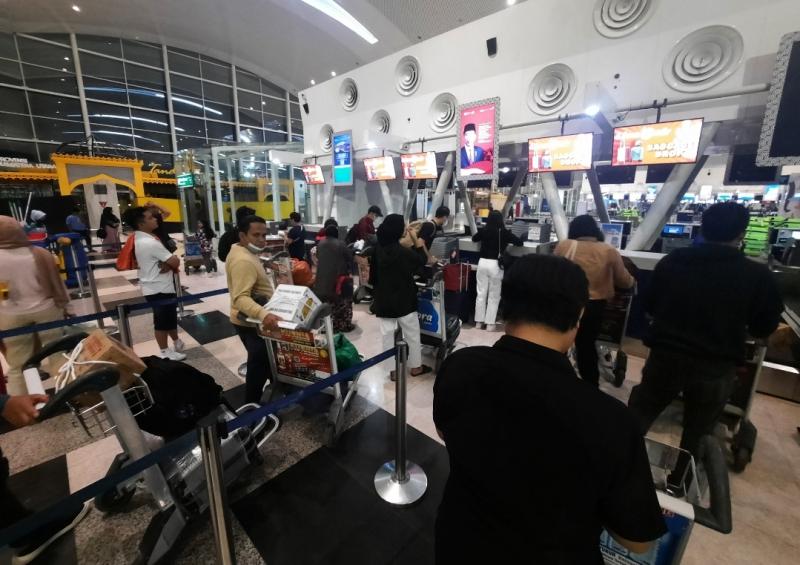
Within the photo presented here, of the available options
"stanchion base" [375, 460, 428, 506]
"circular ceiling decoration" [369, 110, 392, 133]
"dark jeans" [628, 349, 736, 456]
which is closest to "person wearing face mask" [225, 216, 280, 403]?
"stanchion base" [375, 460, 428, 506]

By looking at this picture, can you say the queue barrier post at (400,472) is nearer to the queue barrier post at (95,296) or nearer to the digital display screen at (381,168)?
the queue barrier post at (95,296)

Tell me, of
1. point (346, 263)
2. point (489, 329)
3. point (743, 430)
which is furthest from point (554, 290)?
point (489, 329)

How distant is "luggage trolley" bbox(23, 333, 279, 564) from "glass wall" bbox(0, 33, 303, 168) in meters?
15.2

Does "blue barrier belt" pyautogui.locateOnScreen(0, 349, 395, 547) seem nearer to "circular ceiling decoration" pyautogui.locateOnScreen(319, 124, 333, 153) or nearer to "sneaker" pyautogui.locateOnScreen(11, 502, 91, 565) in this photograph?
"sneaker" pyautogui.locateOnScreen(11, 502, 91, 565)

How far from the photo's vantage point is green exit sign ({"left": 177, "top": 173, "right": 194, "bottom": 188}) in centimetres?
1514

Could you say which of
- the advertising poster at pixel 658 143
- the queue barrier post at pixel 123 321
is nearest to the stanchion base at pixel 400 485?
the queue barrier post at pixel 123 321

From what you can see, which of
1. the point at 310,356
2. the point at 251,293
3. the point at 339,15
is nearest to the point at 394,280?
the point at 310,356

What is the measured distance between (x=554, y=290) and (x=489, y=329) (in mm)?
4430

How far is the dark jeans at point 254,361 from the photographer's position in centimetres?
276

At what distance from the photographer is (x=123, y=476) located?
112cm

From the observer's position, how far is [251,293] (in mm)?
2730

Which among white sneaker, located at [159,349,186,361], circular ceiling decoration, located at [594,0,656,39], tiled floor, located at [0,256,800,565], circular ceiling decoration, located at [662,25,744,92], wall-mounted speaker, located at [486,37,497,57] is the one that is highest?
wall-mounted speaker, located at [486,37,497,57]

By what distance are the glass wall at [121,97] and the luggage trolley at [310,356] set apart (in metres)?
14.6

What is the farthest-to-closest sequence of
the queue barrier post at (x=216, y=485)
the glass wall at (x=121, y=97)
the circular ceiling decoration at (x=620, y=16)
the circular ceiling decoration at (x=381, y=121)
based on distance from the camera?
the glass wall at (x=121, y=97)
the circular ceiling decoration at (x=381, y=121)
the circular ceiling decoration at (x=620, y=16)
the queue barrier post at (x=216, y=485)
